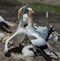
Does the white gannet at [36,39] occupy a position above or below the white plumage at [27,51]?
above

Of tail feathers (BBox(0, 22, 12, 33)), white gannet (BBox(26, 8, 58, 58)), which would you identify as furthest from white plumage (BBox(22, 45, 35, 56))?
tail feathers (BBox(0, 22, 12, 33))

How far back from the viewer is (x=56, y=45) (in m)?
10.5

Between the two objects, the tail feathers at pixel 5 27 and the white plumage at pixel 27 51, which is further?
the tail feathers at pixel 5 27

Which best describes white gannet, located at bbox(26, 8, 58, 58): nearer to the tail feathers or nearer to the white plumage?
the white plumage

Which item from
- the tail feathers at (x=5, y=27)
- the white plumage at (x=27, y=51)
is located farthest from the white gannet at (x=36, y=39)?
the tail feathers at (x=5, y=27)

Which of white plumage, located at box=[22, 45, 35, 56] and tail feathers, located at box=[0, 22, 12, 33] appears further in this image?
tail feathers, located at box=[0, 22, 12, 33]

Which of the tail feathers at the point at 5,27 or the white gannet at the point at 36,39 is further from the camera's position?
the tail feathers at the point at 5,27

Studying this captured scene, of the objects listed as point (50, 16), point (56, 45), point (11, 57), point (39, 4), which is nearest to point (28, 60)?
point (11, 57)

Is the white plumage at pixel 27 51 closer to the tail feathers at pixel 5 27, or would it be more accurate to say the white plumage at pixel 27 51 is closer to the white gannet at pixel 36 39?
the white gannet at pixel 36 39

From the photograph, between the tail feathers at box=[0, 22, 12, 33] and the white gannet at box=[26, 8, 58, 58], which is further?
the tail feathers at box=[0, 22, 12, 33]

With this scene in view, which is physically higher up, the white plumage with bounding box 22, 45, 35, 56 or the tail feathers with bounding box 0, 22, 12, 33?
the tail feathers with bounding box 0, 22, 12, 33

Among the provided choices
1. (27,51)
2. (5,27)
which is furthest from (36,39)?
(5,27)

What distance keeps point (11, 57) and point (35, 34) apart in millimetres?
939

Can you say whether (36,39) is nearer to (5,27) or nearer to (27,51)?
(27,51)
